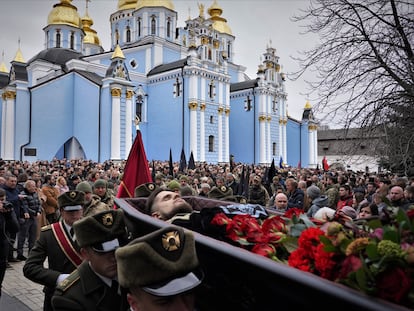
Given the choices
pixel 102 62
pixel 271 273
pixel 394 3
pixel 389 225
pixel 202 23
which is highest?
pixel 202 23

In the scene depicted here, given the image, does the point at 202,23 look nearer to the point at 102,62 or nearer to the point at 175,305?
the point at 102,62

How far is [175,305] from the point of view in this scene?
1.80m

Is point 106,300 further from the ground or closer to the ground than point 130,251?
closer to the ground

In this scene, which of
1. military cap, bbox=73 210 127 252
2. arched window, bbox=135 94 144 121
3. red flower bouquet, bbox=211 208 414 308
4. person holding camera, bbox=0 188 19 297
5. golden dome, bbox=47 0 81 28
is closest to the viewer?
red flower bouquet, bbox=211 208 414 308

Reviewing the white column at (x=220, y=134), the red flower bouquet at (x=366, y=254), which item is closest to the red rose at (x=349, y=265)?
the red flower bouquet at (x=366, y=254)

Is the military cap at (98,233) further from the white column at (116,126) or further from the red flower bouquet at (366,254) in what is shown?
the white column at (116,126)

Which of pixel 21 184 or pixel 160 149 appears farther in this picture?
pixel 160 149

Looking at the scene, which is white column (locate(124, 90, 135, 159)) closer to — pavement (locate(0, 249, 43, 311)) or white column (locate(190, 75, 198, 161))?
white column (locate(190, 75, 198, 161))

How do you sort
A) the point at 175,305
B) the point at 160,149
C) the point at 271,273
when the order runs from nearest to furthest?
1. the point at 271,273
2. the point at 175,305
3. the point at 160,149

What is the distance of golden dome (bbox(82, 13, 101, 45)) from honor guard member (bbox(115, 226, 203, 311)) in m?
48.0

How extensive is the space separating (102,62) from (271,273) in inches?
1601

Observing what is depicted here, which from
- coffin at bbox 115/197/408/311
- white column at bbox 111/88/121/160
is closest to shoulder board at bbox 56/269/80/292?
coffin at bbox 115/197/408/311

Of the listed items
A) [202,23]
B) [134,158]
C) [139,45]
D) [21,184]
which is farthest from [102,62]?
[134,158]

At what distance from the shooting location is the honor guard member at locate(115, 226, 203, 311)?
1784 millimetres
